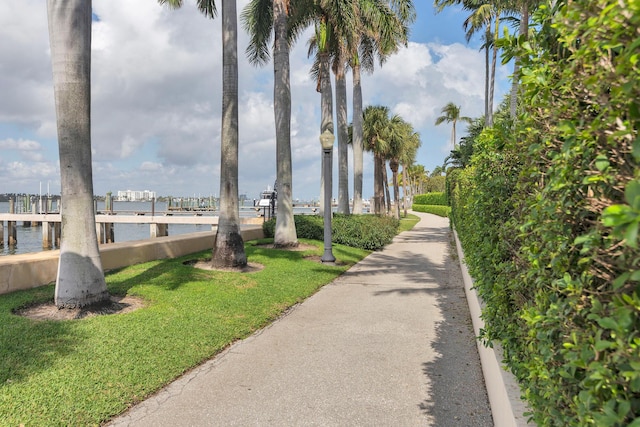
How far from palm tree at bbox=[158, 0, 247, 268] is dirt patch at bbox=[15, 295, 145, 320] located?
10.6ft

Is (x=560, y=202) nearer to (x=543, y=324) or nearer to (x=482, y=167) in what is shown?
(x=543, y=324)

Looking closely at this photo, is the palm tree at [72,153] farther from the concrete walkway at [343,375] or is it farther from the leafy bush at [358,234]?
the leafy bush at [358,234]

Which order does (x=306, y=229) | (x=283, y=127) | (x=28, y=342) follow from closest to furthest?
(x=28, y=342)
(x=283, y=127)
(x=306, y=229)

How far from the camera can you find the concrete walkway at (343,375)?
3637mm

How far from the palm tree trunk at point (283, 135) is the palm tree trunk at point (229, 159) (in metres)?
3.55

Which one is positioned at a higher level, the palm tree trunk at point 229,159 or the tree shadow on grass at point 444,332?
the palm tree trunk at point 229,159

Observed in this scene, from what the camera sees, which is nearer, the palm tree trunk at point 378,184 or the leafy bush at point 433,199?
the palm tree trunk at point 378,184

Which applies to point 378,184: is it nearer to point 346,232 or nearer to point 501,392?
point 346,232

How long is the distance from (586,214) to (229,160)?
8.93 metres

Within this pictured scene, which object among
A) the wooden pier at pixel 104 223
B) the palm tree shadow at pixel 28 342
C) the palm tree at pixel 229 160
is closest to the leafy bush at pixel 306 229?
the palm tree at pixel 229 160

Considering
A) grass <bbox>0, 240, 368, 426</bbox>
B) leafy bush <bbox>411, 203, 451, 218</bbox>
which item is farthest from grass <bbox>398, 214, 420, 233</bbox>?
grass <bbox>0, 240, 368, 426</bbox>

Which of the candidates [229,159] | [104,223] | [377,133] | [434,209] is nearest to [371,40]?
[377,133]

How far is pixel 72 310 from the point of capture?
588cm

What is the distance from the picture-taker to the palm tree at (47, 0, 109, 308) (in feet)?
19.6
